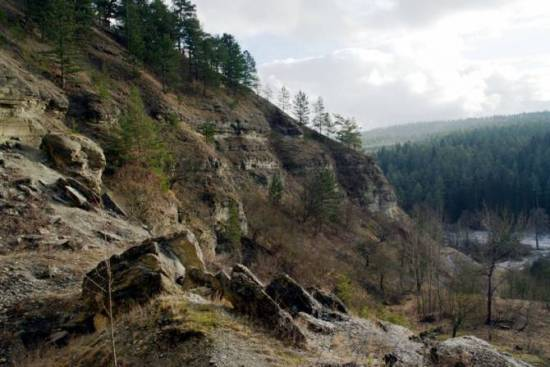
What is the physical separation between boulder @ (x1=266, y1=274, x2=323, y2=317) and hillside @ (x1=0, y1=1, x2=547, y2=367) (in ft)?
0.14

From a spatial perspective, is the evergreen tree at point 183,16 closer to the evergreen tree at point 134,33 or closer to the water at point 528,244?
the evergreen tree at point 134,33

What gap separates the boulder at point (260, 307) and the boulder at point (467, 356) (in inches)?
127

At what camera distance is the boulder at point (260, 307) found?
819 cm

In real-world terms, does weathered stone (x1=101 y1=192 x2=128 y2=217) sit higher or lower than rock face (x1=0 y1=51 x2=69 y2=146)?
lower

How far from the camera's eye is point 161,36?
54.5 meters

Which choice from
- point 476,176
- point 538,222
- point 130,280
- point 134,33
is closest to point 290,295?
point 130,280

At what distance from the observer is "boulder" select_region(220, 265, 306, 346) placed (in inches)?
322

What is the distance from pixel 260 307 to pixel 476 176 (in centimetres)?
12570

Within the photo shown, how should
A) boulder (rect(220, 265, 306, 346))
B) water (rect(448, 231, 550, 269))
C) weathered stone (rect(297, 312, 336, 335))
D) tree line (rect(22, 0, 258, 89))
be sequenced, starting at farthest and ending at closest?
water (rect(448, 231, 550, 269)) < tree line (rect(22, 0, 258, 89)) < weathered stone (rect(297, 312, 336, 335)) < boulder (rect(220, 265, 306, 346))

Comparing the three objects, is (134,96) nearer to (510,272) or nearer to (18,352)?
(18,352)

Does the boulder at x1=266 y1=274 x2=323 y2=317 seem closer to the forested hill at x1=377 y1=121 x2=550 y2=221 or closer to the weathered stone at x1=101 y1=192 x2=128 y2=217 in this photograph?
the weathered stone at x1=101 y1=192 x2=128 y2=217

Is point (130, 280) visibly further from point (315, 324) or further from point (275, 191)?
point (275, 191)

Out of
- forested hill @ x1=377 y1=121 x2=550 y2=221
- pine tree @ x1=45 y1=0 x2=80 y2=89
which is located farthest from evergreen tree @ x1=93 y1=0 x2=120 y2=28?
forested hill @ x1=377 y1=121 x2=550 y2=221

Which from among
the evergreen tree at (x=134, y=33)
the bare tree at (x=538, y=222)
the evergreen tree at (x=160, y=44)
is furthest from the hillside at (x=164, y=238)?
the bare tree at (x=538, y=222)
